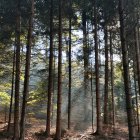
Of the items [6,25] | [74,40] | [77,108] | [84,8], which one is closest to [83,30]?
[74,40]

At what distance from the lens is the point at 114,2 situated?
58.2 feet

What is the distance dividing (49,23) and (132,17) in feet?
21.9

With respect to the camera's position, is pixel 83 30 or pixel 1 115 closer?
pixel 83 30

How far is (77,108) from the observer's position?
36.4m

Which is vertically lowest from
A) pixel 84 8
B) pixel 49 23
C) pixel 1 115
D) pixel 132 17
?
pixel 1 115

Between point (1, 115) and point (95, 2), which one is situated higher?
point (95, 2)

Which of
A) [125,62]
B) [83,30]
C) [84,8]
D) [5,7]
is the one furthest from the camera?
[83,30]

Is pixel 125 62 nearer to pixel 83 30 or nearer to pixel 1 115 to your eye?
pixel 83 30

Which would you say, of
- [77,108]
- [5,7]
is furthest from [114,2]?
[77,108]

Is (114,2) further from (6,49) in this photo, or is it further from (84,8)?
(6,49)

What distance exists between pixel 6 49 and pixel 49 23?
543cm

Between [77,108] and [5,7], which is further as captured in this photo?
[77,108]

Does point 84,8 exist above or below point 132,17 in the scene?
above

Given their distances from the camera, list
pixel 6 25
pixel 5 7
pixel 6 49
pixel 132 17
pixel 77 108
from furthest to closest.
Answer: pixel 77 108, pixel 6 49, pixel 6 25, pixel 5 7, pixel 132 17
